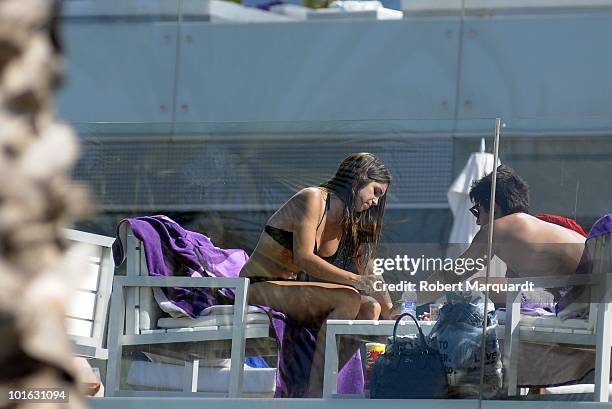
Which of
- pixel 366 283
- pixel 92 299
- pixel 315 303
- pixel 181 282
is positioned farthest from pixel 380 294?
pixel 92 299

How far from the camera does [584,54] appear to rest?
6.63m

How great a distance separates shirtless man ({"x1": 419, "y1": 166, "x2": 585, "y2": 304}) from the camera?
329cm

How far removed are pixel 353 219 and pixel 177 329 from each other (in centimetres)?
53

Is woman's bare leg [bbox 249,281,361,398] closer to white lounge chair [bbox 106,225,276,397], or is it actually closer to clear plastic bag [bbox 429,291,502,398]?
white lounge chair [bbox 106,225,276,397]

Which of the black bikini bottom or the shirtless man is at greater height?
the shirtless man

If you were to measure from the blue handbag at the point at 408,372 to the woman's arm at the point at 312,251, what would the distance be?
0.56 ft

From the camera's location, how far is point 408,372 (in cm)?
333

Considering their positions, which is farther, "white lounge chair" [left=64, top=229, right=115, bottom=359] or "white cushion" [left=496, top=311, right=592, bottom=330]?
"white lounge chair" [left=64, top=229, right=115, bottom=359]

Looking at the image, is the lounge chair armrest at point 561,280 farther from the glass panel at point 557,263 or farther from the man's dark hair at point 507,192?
the man's dark hair at point 507,192

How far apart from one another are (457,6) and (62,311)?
6031 mm

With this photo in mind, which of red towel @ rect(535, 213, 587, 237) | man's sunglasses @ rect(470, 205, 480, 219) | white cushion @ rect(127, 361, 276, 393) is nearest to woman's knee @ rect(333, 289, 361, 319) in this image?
white cushion @ rect(127, 361, 276, 393)

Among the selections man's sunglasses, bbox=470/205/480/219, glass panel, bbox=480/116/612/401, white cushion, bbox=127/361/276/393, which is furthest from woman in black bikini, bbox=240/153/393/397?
glass panel, bbox=480/116/612/401

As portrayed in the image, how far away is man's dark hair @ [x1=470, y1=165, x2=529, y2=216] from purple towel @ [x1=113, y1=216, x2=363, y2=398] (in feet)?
1.62

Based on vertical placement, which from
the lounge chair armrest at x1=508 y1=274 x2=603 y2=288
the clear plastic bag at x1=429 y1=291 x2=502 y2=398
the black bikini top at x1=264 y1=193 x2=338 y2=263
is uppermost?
the black bikini top at x1=264 y1=193 x2=338 y2=263
